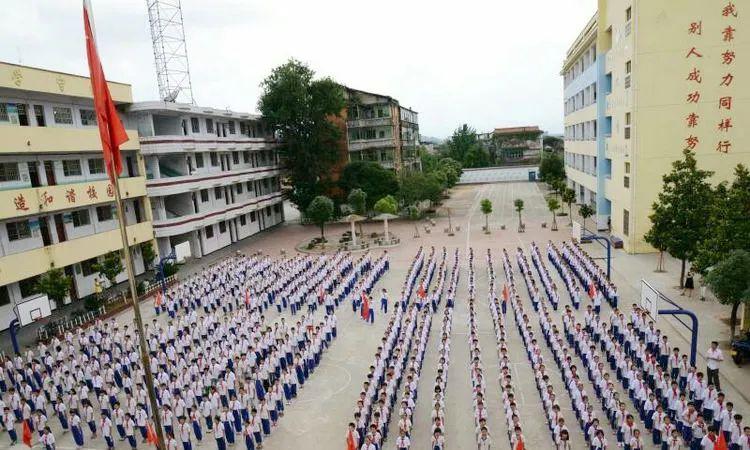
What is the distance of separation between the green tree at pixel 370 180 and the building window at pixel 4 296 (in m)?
21.6

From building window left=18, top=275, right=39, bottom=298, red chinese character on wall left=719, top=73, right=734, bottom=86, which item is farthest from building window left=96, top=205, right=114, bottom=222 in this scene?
red chinese character on wall left=719, top=73, right=734, bottom=86

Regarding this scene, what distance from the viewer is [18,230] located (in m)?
19.3

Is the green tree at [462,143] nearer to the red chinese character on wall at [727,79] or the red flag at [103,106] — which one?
the red chinese character on wall at [727,79]

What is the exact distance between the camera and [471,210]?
40656 millimetres

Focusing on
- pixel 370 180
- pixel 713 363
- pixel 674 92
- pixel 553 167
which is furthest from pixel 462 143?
pixel 713 363

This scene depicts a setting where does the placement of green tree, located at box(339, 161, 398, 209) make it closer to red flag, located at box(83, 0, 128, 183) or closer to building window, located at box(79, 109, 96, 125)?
building window, located at box(79, 109, 96, 125)

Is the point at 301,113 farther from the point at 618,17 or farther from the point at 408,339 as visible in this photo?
the point at 408,339

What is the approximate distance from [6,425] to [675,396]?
14038 millimetres

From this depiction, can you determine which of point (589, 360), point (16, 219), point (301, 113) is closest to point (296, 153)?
point (301, 113)

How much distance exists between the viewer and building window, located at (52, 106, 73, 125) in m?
21.1

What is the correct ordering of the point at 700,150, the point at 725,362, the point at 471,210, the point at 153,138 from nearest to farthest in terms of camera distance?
the point at 725,362, the point at 700,150, the point at 153,138, the point at 471,210

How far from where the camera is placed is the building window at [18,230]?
19.0m

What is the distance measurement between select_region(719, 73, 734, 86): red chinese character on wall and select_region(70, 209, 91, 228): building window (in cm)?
2805

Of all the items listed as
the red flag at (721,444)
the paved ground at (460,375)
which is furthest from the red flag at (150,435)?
the red flag at (721,444)
